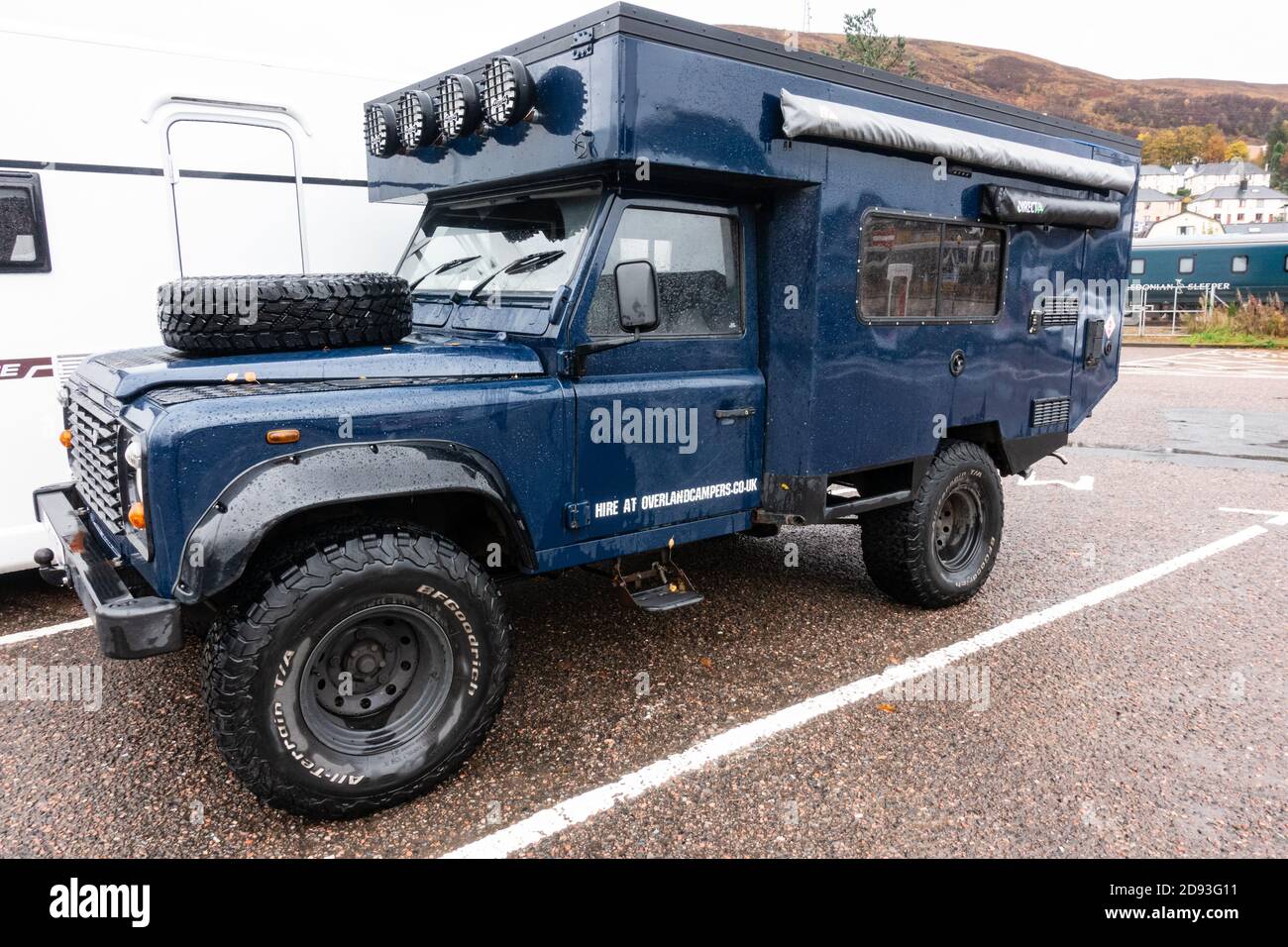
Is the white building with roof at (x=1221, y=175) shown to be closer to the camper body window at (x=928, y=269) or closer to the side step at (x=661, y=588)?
the camper body window at (x=928, y=269)

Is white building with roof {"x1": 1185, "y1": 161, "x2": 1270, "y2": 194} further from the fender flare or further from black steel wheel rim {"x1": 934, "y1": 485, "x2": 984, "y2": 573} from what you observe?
the fender flare

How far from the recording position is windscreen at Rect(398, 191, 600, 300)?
3.72 meters

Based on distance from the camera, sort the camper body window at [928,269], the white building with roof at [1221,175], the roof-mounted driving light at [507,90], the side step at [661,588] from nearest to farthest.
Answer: the roof-mounted driving light at [507,90], the side step at [661,588], the camper body window at [928,269], the white building with roof at [1221,175]

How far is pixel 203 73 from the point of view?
515cm

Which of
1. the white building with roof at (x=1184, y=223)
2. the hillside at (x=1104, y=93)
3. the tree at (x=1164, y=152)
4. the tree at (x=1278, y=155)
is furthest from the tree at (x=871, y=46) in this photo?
the tree at (x=1164, y=152)

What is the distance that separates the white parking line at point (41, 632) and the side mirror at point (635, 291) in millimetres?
3538

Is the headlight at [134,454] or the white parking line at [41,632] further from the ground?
the headlight at [134,454]

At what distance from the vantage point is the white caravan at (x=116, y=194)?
185 inches

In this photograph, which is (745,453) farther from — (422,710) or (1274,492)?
(1274,492)

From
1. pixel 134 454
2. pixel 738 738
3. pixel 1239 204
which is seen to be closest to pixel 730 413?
pixel 738 738

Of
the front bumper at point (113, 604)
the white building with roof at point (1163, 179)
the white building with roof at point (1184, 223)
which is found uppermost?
the white building with roof at point (1163, 179)

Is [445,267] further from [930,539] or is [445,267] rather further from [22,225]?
[930,539]

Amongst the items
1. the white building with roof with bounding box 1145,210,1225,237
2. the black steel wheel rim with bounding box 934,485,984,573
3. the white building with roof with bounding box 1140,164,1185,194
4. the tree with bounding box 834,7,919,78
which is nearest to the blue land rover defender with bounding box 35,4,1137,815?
the black steel wheel rim with bounding box 934,485,984,573
